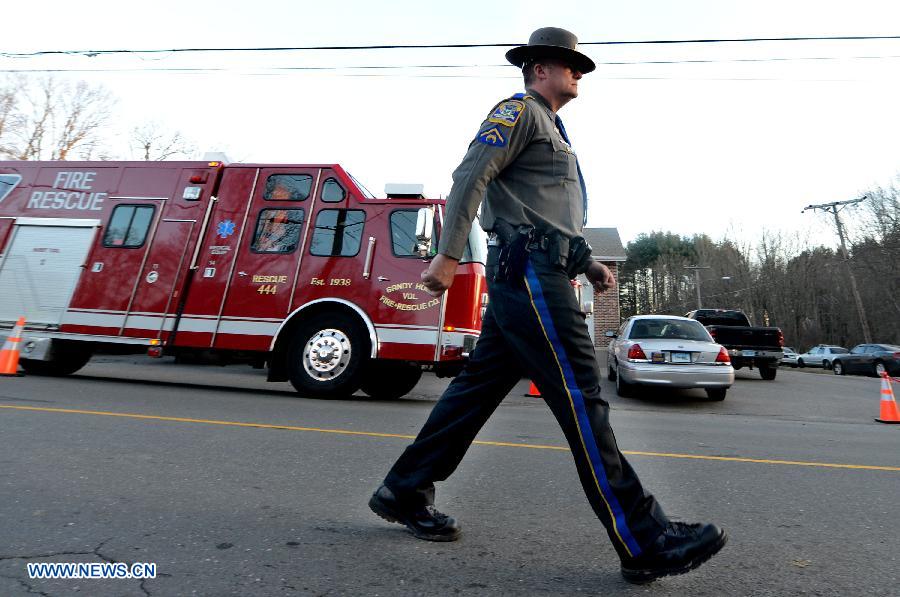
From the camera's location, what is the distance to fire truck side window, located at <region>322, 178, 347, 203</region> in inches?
329

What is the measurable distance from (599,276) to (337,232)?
613 cm

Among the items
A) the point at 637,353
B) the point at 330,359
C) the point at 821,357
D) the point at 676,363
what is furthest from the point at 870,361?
the point at 330,359

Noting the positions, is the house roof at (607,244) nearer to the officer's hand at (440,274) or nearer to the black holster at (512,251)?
the black holster at (512,251)

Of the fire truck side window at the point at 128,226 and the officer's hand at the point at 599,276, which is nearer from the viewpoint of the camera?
the officer's hand at the point at 599,276

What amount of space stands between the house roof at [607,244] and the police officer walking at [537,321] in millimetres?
41659

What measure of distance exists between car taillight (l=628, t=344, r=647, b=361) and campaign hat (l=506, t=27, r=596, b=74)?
7.99 m

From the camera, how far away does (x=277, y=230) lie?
838 centimetres

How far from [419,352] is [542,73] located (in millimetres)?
5386

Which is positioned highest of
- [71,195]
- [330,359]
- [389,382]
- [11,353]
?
[71,195]

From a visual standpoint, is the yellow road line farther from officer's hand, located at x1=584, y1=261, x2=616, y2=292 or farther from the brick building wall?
the brick building wall

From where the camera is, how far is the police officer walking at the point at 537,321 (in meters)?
2.10

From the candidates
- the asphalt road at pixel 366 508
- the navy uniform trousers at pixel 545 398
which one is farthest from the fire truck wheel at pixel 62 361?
the navy uniform trousers at pixel 545 398

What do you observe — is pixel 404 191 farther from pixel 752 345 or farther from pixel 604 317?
pixel 604 317

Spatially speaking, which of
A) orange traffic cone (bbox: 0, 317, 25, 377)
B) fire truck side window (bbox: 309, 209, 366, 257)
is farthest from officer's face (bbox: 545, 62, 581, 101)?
orange traffic cone (bbox: 0, 317, 25, 377)
